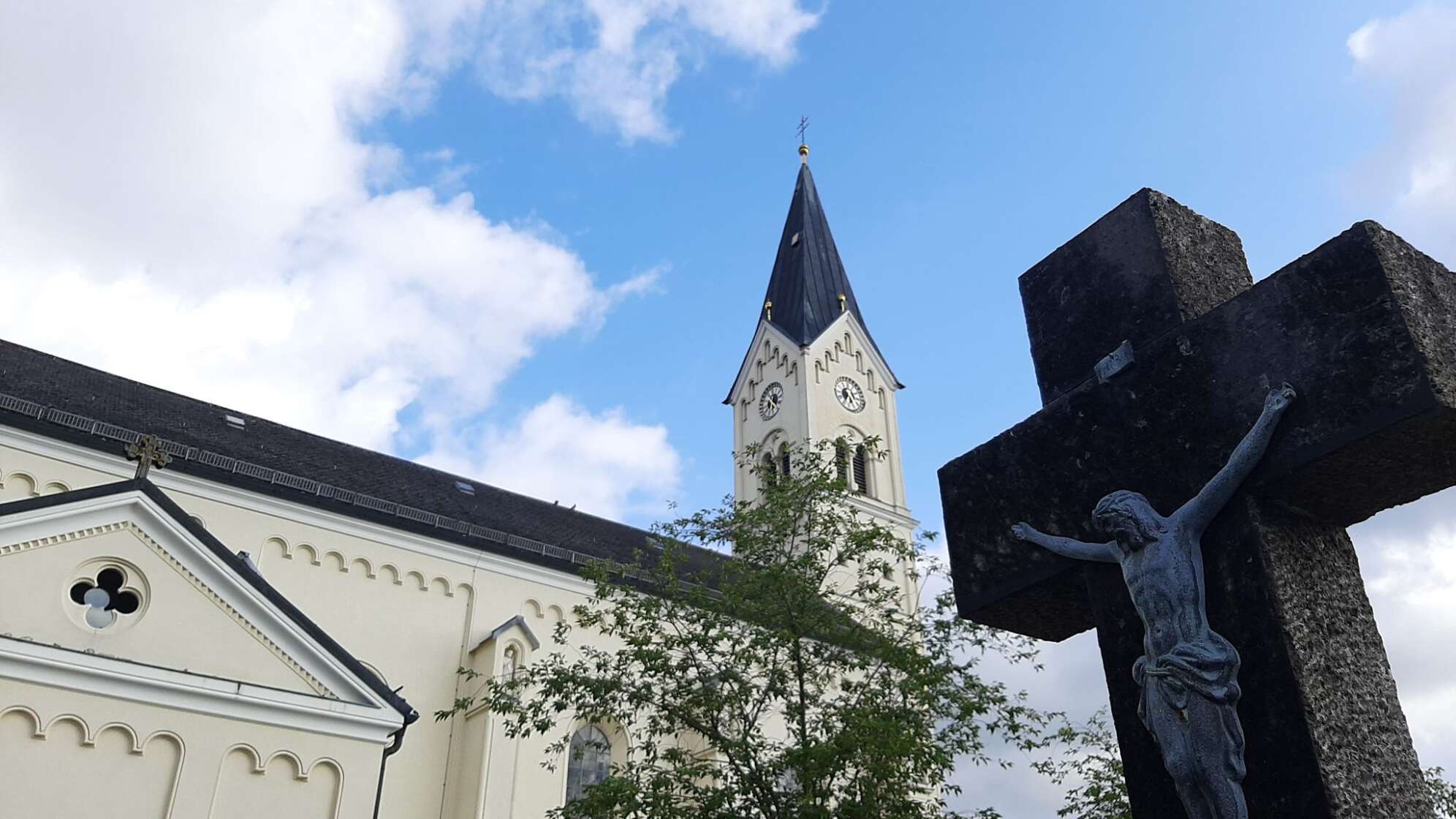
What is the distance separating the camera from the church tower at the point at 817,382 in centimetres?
3469

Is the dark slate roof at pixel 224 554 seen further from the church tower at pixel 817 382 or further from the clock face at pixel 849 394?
the clock face at pixel 849 394

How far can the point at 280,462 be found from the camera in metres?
23.1

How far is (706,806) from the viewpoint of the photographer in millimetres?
11125

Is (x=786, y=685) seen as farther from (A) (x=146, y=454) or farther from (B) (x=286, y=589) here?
(B) (x=286, y=589)

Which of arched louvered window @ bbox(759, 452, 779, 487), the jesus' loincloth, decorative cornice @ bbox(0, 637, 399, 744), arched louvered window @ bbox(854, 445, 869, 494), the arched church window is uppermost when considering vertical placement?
arched louvered window @ bbox(854, 445, 869, 494)

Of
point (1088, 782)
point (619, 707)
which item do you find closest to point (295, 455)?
point (619, 707)

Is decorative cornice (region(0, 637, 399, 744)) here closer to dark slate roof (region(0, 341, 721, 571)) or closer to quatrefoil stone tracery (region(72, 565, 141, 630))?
quatrefoil stone tracery (region(72, 565, 141, 630))

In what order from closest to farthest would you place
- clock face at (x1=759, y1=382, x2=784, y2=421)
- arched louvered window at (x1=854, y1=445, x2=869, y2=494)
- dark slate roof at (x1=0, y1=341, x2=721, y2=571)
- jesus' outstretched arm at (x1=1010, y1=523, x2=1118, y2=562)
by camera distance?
jesus' outstretched arm at (x1=1010, y1=523, x2=1118, y2=562) → dark slate roof at (x1=0, y1=341, x2=721, y2=571) → arched louvered window at (x1=854, y1=445, x2=869, y2=494) → clock face at (x1=759, y1=382, x2=784, y2=421)

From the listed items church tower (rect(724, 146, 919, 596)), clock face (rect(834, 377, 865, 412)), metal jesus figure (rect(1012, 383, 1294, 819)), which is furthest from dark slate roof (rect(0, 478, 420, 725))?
clock face (rect(834, 377, 865, 412))

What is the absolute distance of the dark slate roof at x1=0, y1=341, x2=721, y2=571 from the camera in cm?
2019

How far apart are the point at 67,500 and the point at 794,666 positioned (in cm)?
873

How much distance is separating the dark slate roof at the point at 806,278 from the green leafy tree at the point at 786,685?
76.6 feet

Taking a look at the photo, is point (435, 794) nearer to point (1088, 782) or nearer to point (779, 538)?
point (779, 538)

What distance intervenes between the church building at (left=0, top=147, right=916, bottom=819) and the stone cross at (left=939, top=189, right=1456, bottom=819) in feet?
36.4
